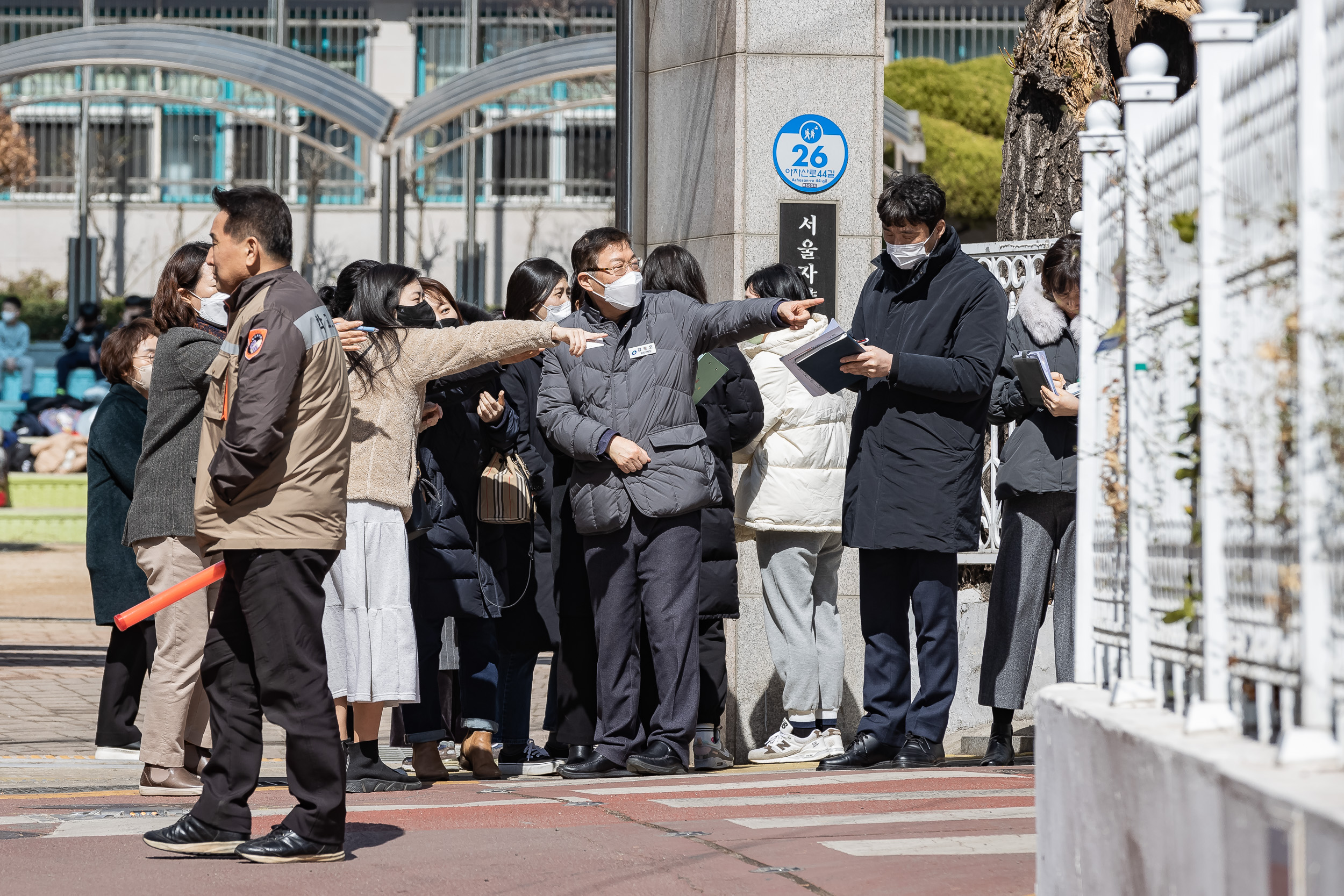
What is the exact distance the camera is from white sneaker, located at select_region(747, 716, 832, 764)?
7.57 metres

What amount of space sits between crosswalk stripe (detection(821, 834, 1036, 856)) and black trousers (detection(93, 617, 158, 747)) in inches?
144

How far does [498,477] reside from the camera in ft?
23.7

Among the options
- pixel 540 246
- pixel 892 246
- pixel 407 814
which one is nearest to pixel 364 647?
pixel 407 814

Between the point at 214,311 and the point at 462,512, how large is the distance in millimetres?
1283

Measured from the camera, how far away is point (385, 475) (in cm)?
639

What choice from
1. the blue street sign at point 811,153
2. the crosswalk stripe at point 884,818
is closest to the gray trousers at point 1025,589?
the crosswalk stripe at point 884,818

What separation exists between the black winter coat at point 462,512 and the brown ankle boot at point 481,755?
1.65ft

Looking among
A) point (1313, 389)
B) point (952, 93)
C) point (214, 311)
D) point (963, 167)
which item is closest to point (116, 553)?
point (214, 311)

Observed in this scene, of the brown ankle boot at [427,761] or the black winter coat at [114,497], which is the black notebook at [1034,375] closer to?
the brown ankle boot at [427,761]

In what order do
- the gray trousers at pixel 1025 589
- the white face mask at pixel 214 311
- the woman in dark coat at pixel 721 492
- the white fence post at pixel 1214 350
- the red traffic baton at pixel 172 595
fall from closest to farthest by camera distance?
the white fence post at pixel 1214 350, the red traffic baton at pixel 172 595, the white face mask at pixel 214 311, the gray trousers at pixel 1025 589, the woman in dark coat at pixel 721 492

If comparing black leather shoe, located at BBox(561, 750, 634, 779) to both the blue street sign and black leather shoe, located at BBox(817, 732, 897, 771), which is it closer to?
black leather shoe, located at BBox(817, 732, 897, 771)

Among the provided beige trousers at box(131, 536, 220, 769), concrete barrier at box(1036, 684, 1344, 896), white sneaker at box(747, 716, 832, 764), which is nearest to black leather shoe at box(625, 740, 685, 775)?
white sneaker at box(747, 716, 832, 764)

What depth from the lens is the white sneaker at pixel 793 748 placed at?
7.57 meters

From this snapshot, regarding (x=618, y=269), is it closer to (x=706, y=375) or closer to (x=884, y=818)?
(x=706, y=375)
